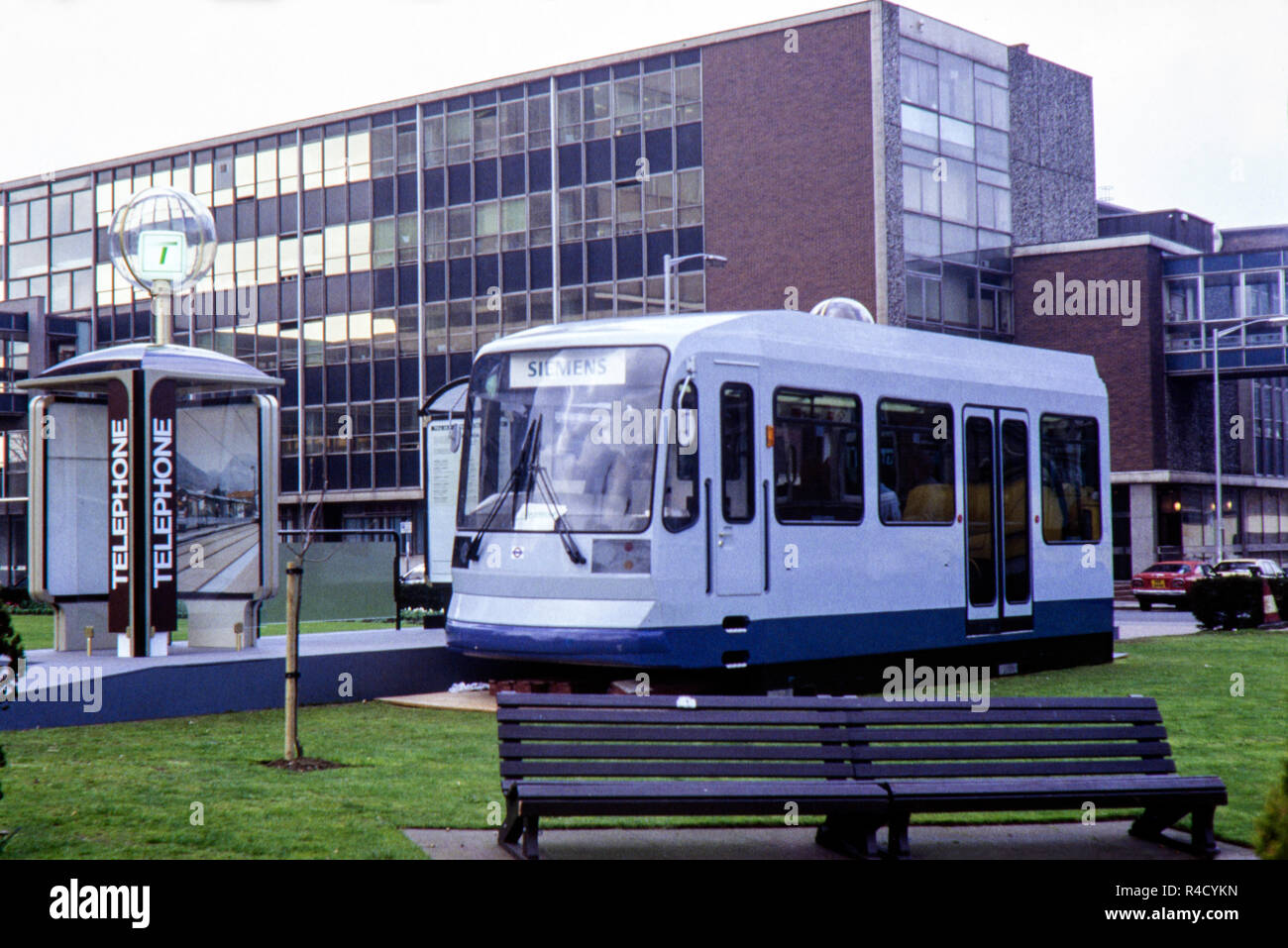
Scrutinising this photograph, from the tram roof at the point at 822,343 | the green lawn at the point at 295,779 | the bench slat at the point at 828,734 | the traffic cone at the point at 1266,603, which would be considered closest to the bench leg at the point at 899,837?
the bench slat at the point at 828,734

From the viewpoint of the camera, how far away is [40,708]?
12141 millimetres

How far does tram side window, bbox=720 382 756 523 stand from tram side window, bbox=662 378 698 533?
0.34 meters

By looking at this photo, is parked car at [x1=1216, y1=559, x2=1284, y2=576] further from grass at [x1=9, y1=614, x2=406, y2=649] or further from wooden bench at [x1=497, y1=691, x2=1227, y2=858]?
wooden bench at [x1=497, y1=691, x2=1227, y2=858]

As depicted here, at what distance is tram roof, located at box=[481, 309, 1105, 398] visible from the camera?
513 inches

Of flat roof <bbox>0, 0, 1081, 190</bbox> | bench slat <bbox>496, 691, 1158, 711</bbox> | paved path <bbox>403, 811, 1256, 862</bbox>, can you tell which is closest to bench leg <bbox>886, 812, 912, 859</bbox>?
paved path <bbox>403, 811, 1256, 862</bbox>

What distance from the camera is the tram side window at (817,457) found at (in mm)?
13688

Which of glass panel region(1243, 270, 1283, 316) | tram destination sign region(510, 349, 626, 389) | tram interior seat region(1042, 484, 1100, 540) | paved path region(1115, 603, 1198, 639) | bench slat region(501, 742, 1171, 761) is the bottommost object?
paved path region(1115, 603, 1198, 639)

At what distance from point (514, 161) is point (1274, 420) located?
112 feet

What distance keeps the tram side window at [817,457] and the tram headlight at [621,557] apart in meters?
1.58

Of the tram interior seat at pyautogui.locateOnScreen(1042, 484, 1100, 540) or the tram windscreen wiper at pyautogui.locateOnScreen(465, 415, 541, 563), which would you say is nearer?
the tram windscreen wiper at pyautogui.locateOnScreen(465, 415, 541, 563)

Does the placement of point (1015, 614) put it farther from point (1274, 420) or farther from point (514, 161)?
point (1274, 420)

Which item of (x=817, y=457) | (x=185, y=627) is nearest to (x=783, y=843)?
(x=817, y=457)

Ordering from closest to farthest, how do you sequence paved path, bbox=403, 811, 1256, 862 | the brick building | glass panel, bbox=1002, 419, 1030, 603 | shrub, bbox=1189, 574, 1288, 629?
1. paved path, bbox=403, 811, 1256, 862
2. glass panel, bbox=1002, 419, 1030, 603
3. shrub, bbox=1189, 574, 1288, 629
4. the brick building
